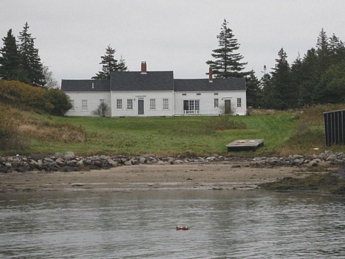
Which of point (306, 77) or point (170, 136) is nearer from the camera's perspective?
point (170, 136)

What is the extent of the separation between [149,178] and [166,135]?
62.5ft

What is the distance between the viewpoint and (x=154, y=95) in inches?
2589

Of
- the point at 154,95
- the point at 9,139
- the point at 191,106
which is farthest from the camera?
the point at 191,106

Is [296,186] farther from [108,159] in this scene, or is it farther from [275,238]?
[108,159]

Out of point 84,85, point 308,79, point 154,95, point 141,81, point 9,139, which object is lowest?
point 9,139

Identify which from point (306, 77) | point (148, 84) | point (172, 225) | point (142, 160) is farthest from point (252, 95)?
point (172, 225)

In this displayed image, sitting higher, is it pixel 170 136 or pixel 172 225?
pixel 170 136

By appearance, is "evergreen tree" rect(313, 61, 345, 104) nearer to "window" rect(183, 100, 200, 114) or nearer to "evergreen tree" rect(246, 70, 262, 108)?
"evergreen tree" rect(246, 70, 262, 108)

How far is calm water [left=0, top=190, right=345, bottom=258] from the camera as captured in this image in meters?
13.1

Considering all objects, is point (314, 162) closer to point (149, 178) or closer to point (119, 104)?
point (149, 178)

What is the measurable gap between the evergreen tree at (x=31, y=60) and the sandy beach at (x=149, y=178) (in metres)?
57.0

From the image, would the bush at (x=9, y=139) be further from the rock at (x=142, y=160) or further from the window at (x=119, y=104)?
the window at (x=119, y=104)

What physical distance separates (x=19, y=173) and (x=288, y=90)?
2453 inches

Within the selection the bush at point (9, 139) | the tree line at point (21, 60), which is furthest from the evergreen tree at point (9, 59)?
the bush at point (9, 139)
